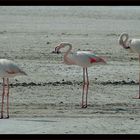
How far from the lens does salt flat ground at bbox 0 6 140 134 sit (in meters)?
6.59

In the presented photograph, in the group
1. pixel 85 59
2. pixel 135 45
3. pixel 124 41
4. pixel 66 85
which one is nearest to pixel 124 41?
pixel 124 41

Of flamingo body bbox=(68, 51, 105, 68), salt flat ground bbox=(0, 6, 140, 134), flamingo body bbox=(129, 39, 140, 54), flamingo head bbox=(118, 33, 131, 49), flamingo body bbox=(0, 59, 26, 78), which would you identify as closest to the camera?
salt flat ground bbox=(0, 6, 140, 134)

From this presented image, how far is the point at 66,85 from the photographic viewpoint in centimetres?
1093

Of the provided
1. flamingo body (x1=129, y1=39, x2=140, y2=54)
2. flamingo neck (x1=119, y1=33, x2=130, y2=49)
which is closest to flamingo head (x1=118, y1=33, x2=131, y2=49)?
flamingo neck (x1=119, y1=33, x2=130, y2=49)

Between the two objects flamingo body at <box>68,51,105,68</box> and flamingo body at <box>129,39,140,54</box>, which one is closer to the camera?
flamingo body at <box>68,51,105,68</box>

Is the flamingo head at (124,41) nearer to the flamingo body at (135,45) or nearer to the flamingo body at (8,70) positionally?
the flamingo body at (135,45)

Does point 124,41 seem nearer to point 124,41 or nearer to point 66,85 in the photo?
point 124,41

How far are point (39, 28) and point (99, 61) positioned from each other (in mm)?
15557

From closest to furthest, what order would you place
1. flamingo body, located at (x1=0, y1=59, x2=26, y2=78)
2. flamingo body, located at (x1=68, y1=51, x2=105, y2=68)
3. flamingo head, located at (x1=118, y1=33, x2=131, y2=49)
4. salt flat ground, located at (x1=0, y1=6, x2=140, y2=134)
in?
salt flat ground, located at (x1=0, y1=6, x2=140, y2=134)
flamingo body, located at (x1=0, y1=59, x2=26, y2=78)
flamingo body, located at (x1=68, y1=51, x2=105, y2=68)
flamingo head, located at (x1=118, y1=33, x2=131, y2=49)

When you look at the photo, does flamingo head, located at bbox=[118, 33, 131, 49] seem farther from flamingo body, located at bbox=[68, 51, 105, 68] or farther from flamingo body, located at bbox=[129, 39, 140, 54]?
flamingo body, located at bbox=[68, 51, 105, 68]

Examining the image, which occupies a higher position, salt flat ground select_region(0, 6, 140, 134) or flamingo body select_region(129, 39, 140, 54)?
flamingo body select_region(129, 39, 140, 54)

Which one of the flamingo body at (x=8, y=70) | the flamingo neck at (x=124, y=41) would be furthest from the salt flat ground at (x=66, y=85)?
the flamingo neck at (x=124, y=41)
